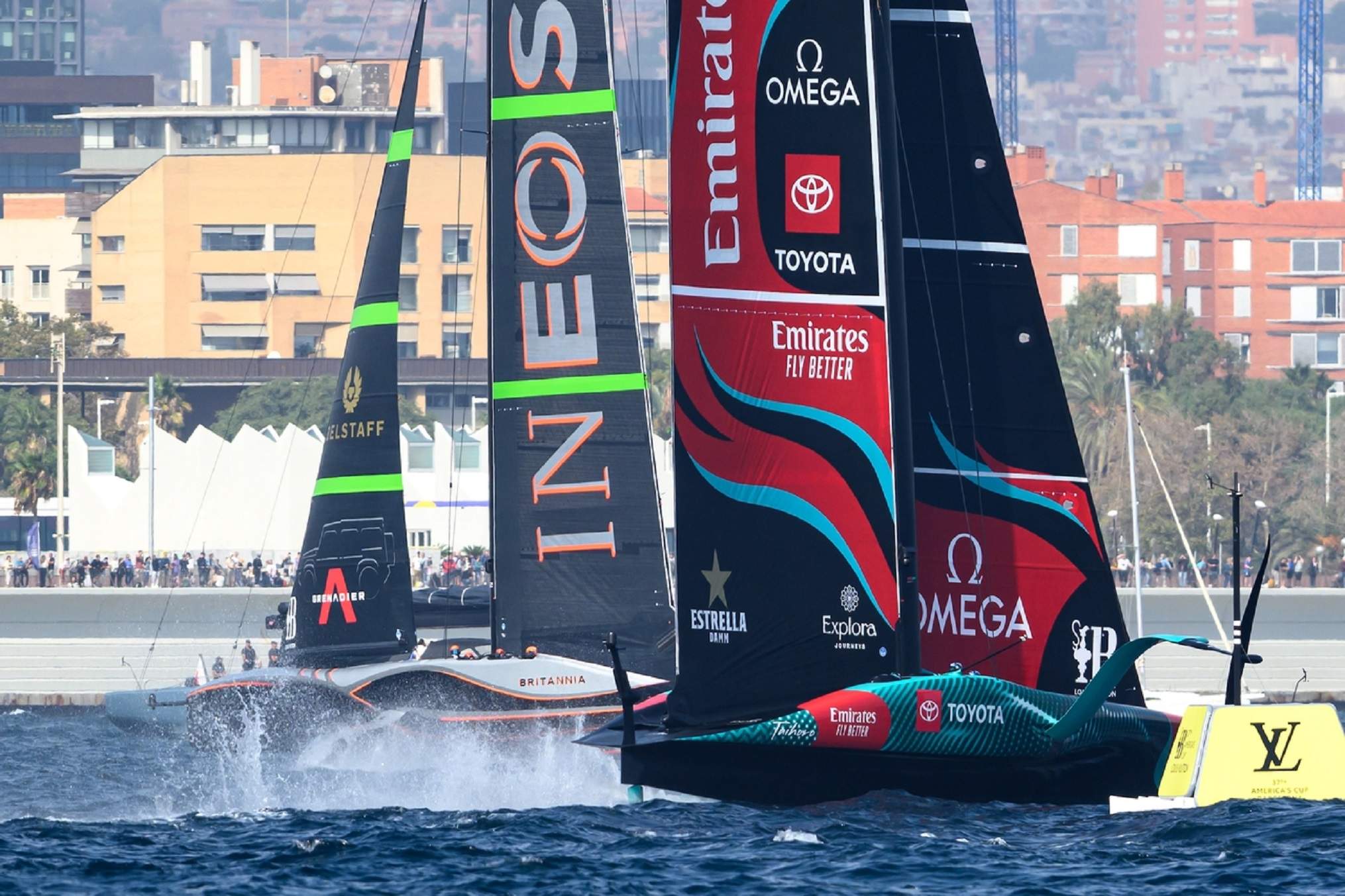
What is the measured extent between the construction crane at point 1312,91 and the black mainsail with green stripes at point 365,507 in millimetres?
139979

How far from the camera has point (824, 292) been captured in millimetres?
18406

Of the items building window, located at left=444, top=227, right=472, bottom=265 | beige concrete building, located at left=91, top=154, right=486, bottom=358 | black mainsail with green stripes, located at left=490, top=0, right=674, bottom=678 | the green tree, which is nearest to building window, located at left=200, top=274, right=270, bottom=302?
beige concrete building, located at left=91, top=154, right=486, bottom=358

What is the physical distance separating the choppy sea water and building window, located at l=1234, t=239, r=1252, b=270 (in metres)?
117

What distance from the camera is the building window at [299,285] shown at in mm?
125812

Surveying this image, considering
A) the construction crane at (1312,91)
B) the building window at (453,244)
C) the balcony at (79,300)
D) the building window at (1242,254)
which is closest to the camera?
the building window at (453,244)

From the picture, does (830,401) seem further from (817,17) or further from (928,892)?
(928,892)

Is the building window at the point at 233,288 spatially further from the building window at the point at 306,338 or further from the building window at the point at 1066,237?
the building window at the point at 1066,237

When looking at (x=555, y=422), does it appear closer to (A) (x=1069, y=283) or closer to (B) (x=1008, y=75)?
(A) (x=1069, y=283)

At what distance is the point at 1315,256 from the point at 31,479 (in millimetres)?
80273

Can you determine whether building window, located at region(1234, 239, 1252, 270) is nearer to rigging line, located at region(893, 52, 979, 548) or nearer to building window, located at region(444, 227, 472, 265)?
building window, located at region(444, 227, 472, 265)

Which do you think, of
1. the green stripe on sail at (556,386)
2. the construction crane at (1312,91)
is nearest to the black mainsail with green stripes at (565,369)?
the green stripe on sail at (556,386)

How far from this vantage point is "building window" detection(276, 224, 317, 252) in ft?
406

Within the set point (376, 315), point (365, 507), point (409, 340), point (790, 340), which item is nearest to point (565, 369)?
point (365, 507)

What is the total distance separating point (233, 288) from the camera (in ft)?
414
